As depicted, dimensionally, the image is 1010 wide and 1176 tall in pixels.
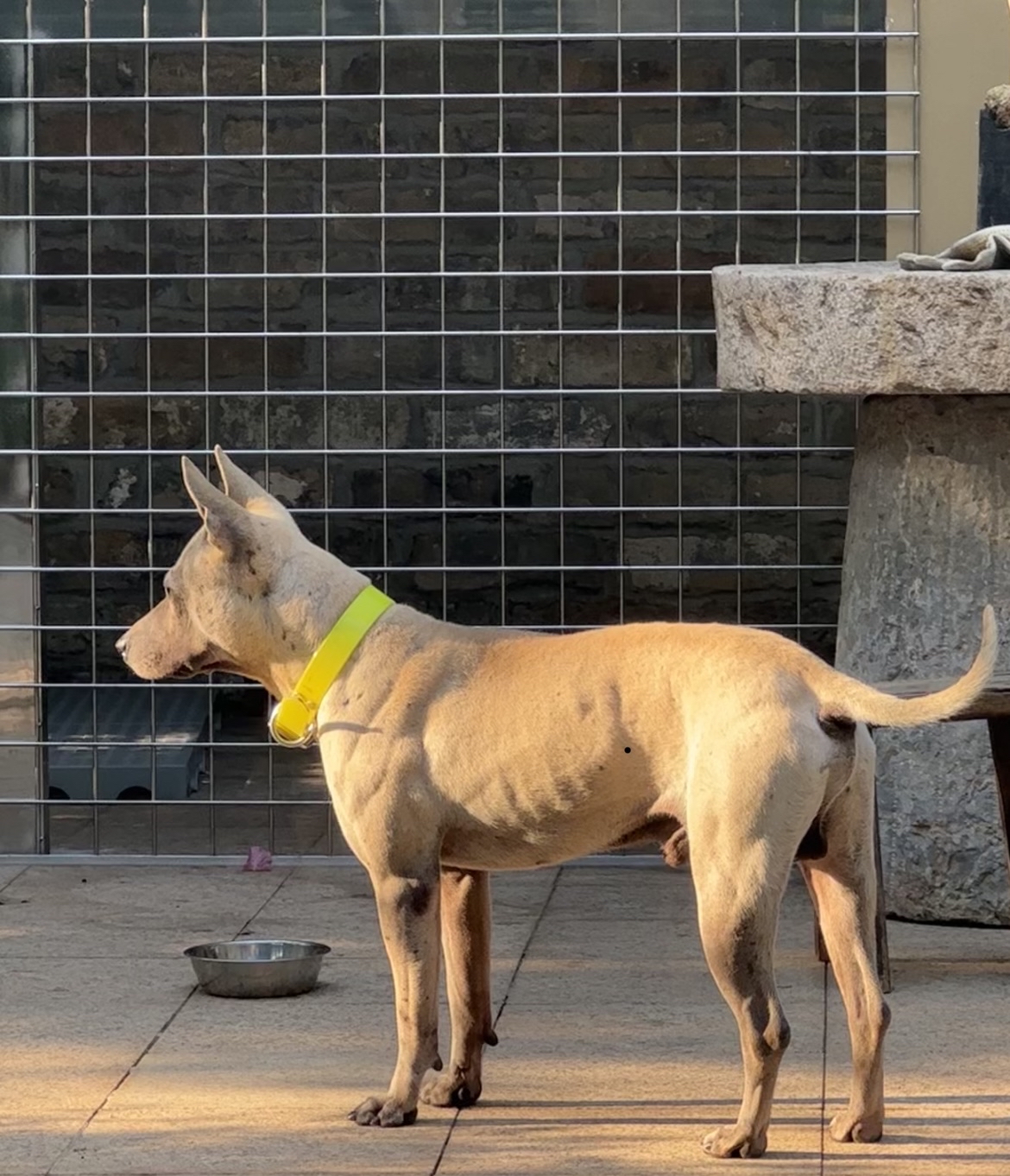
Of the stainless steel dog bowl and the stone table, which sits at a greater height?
the stone table

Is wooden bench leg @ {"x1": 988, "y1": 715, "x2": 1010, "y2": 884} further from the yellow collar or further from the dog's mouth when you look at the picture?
the dog's mouth

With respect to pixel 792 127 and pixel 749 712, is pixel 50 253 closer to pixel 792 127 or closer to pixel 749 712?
pixel 792 127

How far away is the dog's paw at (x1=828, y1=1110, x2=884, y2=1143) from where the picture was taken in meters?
4.99

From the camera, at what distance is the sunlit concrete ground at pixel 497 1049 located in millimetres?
4961

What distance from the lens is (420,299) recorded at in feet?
26.7

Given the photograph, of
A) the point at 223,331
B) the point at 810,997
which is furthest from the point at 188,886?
the point at 810,997

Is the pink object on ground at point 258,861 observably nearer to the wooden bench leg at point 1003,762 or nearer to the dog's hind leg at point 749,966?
the wooden bench leg at point 1003,762

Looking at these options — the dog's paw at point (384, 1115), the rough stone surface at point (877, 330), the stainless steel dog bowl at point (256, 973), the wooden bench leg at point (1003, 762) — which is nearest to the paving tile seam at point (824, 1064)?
the wooden bench leg at point (1003, 762)

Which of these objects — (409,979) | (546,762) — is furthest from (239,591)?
(409,979)

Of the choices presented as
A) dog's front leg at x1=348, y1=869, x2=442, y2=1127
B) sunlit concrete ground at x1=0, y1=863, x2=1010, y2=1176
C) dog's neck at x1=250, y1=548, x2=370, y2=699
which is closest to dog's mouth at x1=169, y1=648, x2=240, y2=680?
dog's neck at x1=250, y1=548, x2=370, y2=699

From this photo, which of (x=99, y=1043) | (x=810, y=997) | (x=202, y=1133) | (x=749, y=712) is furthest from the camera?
(x=810, y=997)

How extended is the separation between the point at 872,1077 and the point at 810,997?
1.29 metres

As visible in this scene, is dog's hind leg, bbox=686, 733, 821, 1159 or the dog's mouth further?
the dog's mouth

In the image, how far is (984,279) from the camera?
627 centimetres
